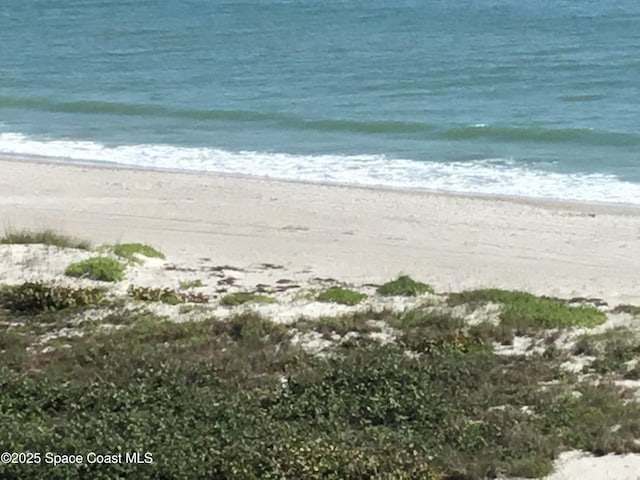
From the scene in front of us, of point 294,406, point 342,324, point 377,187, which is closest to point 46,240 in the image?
point 342,324

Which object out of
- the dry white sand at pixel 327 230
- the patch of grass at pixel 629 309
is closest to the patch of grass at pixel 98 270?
the dry white sand at pixel 327 230

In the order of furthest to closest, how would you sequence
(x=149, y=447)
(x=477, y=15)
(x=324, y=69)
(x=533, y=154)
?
(x=477, y=15), (x=324, y=69), (x=533, y=154), (x=149, y=447)

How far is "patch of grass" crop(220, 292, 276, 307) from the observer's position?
14.6 meters

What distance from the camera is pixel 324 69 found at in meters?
37.7

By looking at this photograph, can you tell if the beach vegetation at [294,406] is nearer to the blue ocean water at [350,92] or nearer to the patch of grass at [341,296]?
the patch of grass at [341,296]

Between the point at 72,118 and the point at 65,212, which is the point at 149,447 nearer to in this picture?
the point at 65,212

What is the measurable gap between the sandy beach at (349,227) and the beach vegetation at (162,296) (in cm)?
231

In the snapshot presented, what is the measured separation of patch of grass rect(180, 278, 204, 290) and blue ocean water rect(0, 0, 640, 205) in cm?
884

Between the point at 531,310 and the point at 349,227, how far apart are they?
21.9 ft

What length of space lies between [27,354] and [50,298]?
5.69ft

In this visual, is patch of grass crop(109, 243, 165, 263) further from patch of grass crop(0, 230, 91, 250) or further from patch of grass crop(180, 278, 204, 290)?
patch of grass crop(180, 278, 204, 290)

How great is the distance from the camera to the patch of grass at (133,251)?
54.1 feet

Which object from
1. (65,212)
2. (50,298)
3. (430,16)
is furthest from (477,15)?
(50,298)

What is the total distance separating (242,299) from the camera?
14.7 metres
